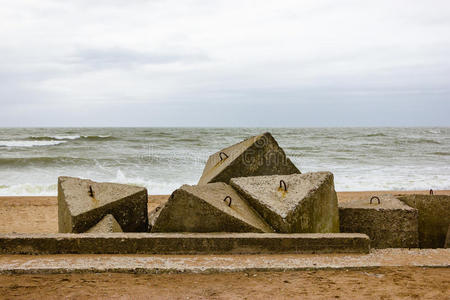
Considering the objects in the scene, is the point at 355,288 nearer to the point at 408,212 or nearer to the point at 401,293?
the point at 401,293

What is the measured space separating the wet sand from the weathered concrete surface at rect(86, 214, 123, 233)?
10.7 feet

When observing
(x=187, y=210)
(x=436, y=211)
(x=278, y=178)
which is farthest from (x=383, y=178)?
(x=187, y=210)

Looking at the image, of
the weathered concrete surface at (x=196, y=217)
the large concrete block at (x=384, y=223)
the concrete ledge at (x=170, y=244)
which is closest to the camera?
the concrete ledge at (x=170, y=244)

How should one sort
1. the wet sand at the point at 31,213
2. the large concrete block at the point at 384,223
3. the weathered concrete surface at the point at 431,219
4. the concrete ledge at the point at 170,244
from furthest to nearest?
the wet sand at the point at 31,213 < the weathered concrete surface at the point at 431,219 < the large concrete block at the point at 384,223 < the concrete ledge at the point at 170,244

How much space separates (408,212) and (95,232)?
247 cm

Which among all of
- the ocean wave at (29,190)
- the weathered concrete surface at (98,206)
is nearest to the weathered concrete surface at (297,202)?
the weathered concrete surface at (98,206)

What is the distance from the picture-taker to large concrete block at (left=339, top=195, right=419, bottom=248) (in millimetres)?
3424

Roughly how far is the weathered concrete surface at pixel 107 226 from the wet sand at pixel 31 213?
10.7 feet

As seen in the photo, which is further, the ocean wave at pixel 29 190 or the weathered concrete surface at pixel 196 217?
the ocean wave at pixel 29 190

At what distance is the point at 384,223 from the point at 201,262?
1661mm

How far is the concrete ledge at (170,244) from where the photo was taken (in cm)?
287

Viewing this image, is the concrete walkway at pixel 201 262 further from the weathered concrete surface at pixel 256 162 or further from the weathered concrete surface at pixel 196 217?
the weathered concrete surface at pixel 256 162

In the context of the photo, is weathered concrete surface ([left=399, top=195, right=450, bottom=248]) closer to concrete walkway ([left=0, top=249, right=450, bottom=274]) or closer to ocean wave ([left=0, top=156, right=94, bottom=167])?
concrete walkway ([left=0, top=249, right=450, bottom=274])

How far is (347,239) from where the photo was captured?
2.93 meters
